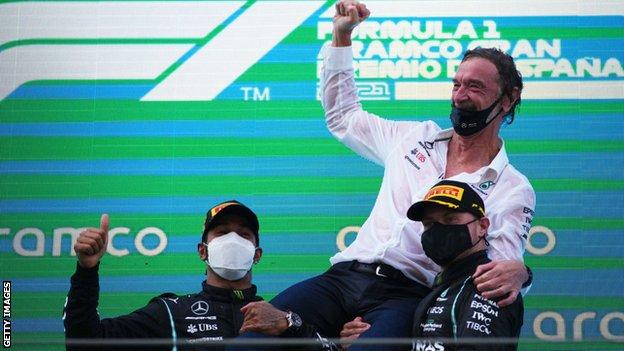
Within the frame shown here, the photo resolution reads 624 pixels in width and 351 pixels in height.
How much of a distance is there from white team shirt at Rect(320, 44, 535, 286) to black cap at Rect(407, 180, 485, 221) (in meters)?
0.13

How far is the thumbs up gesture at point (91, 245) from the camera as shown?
119 inches

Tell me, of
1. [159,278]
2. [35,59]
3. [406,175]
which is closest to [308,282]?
[406,175]

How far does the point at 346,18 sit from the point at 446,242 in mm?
780

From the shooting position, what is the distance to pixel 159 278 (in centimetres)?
395

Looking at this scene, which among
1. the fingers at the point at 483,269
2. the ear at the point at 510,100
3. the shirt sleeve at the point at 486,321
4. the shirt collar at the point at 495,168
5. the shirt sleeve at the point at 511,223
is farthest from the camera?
the ear at the point at 510,100

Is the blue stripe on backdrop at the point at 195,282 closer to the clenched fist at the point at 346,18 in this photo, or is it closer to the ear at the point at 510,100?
the ear at the point at 510,100

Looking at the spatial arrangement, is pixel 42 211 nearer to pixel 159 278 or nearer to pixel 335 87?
pixel 159 278

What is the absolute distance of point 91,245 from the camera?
3021mm

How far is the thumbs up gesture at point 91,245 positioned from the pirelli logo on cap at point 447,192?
2.91 ft

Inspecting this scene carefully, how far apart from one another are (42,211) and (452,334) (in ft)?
5.93

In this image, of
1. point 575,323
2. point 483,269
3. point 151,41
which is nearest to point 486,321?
point 483,269

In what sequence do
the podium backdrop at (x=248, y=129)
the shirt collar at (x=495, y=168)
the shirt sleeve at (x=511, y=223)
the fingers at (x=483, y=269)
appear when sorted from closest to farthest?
1. the fingers at (x=483, y=269)
2. the shirt sleeve at (x=511, y=223)
3. the shirt collar at (x=495, y=168)
4. the podium backdrop at (x=248, y=129)

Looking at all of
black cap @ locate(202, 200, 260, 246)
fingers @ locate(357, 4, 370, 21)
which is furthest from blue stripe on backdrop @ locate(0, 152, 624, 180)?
fingers @ locate(357, 4, 370, 21)

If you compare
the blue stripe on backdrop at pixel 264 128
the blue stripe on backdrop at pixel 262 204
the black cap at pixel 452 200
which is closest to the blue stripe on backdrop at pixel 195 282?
the blue stripe on backdrop at pixel 262 204
